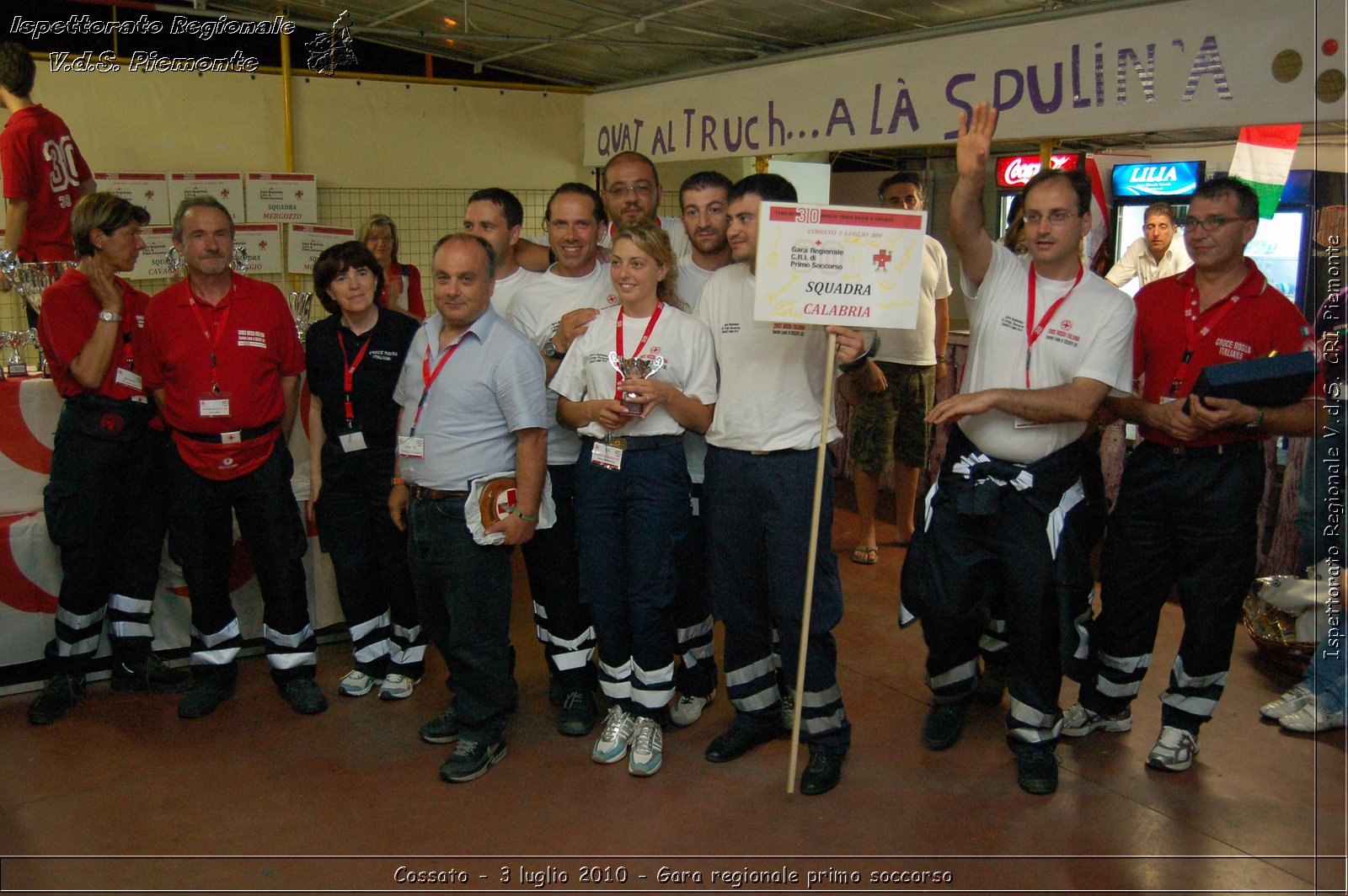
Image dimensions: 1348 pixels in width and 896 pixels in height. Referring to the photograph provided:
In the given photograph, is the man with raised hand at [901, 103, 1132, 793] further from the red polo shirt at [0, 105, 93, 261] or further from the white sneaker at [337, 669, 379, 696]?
the red polo shirt at [0, 105, 93, 261]

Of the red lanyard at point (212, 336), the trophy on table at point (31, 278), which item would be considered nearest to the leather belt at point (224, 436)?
the red lanyard at point (212, 336)

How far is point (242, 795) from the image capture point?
10.0 feet

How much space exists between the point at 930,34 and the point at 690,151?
1.95m

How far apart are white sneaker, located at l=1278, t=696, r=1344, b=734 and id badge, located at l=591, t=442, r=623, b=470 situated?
2.55 metres

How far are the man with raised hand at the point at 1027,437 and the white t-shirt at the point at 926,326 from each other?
1.84 m

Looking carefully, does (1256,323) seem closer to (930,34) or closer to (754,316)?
(754,316)

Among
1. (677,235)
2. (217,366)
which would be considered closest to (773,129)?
(677,235)

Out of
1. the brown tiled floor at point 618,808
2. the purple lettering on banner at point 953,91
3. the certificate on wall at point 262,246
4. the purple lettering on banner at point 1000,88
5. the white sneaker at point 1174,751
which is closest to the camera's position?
the brown tiled floor at point 618,808

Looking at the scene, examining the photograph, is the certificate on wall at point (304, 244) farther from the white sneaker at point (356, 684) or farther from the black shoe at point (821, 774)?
the black shoe at point (821, 774)

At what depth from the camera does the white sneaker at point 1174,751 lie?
3.24 meters

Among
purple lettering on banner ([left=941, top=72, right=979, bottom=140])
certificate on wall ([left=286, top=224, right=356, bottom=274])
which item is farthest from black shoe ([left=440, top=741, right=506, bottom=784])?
certificate on wall ([left=286, top=224, right=356, bottom=274])

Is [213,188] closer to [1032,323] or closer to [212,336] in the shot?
[212,336]

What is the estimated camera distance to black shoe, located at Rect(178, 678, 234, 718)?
3.60 m

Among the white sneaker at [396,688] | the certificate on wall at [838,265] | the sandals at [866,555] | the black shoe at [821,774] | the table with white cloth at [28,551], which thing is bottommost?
the black shoe at [821,774]
